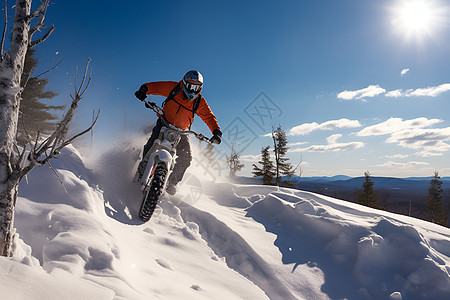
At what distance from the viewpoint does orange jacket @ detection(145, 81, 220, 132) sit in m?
4.84

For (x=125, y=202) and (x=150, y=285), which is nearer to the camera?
(x=150, y=285)

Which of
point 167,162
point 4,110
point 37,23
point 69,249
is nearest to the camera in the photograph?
point 4,110

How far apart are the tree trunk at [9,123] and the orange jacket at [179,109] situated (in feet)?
9.77

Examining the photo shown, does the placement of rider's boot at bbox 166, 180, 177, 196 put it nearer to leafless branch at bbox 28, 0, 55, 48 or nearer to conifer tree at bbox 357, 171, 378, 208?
leafless branch at bbox 28, 0, 55, 48

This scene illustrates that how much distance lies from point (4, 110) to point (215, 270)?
2.52 metres

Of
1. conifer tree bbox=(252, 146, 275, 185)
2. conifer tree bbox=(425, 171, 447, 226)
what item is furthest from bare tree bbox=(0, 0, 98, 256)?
conifer tree bbox=(425, 171, 447, 226)

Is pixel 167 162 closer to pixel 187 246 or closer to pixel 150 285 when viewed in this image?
pixel 187 246

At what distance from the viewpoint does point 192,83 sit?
4766mm

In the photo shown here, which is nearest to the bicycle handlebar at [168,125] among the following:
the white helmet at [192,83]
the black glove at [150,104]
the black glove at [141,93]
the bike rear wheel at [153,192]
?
the black glove at [150,104]

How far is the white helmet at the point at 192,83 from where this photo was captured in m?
4.74

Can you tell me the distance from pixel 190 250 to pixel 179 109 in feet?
9.66

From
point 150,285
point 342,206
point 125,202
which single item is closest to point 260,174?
point 342,206

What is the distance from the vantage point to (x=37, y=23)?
209cm

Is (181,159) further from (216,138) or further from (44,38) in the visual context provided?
(44,38)
